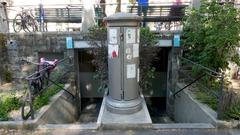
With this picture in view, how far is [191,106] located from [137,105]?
134cm

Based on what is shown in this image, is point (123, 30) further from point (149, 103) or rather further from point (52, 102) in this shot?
point (149, 103)

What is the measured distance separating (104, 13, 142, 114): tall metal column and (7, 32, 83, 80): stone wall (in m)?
2.31

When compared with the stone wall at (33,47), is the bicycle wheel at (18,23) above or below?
above

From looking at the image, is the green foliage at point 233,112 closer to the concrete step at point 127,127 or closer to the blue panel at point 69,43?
the concrete step at point 127,127

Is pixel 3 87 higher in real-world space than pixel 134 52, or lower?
lower

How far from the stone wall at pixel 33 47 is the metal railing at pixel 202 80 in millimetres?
3059

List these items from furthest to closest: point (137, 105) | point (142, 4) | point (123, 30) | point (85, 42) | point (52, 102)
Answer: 1. point (142, 4)
2. point (85, 42)
3. point (52, 102)
4. point (137, 105)
5. point (123, 30)

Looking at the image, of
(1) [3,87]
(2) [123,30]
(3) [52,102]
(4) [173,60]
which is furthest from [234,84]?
(1) [3,87]

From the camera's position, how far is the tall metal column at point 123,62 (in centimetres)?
400

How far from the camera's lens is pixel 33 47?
255 inches

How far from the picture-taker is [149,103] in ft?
25.6

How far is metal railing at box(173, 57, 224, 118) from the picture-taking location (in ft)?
13.4

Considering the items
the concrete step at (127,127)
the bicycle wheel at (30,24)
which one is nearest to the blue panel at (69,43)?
the bicycle wheel at (30,24)

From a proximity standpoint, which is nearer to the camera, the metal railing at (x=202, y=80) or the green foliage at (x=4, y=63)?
the metal railing at (x=202, y=80)
